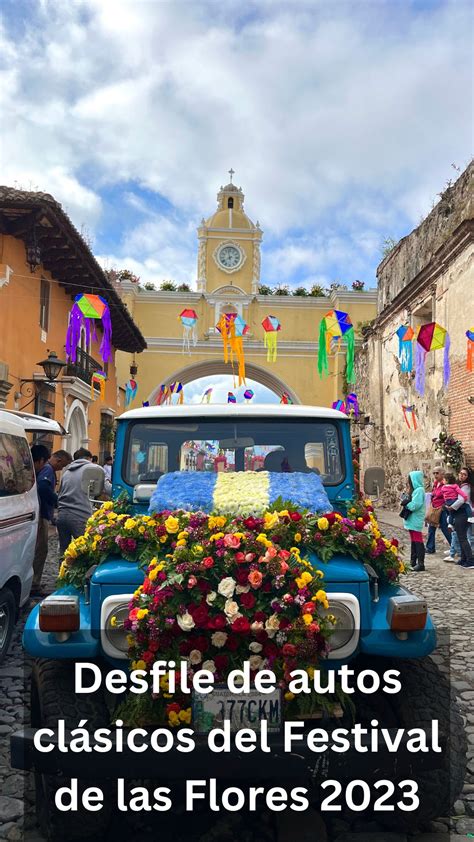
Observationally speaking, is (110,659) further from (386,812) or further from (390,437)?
(390,437)

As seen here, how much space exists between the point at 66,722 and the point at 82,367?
17377 millimetres

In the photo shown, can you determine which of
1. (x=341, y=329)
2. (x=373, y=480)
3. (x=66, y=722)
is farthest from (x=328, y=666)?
(x=341, y=329)

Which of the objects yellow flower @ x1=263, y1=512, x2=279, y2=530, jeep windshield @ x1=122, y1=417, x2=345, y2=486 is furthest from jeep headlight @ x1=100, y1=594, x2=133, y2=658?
jeep windshield @ x1=122, y1=417, x2=345, y2=486

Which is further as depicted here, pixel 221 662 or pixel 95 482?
pixel 95 482

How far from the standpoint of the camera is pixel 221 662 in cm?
253

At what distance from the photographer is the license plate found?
8.06 ft

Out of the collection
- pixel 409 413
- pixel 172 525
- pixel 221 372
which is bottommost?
pixel 172 525

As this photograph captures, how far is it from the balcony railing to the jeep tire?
50.1ft

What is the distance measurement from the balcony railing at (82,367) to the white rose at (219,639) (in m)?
15.7

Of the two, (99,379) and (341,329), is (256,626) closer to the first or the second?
(341,329)

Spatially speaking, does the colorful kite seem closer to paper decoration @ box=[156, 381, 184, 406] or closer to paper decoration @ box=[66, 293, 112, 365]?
paper decoration @ box=[66, 293, 112, 365]

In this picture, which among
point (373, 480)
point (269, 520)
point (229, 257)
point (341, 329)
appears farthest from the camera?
point (229, 257)

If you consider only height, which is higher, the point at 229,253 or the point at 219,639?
the point at 229,253

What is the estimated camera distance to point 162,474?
417cm
